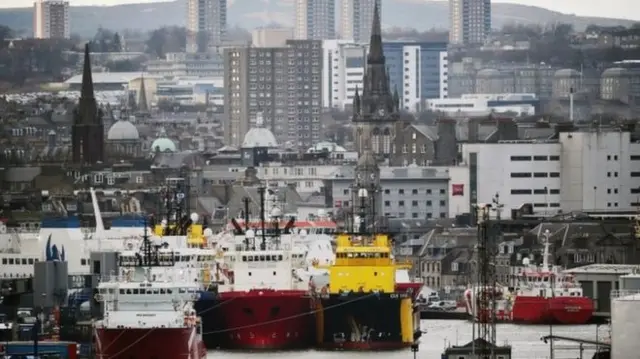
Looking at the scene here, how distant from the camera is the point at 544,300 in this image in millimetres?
87312

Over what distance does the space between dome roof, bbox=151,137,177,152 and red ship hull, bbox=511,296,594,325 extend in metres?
72.9

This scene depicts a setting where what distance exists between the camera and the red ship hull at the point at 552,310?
84.9 meters

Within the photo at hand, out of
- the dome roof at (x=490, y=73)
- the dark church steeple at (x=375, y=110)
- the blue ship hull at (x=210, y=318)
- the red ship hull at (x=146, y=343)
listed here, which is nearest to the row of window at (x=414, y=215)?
the dark church steeple at (x=375, y=110)

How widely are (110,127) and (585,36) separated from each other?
757 inches

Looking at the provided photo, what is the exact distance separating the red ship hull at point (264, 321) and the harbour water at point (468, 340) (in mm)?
1084

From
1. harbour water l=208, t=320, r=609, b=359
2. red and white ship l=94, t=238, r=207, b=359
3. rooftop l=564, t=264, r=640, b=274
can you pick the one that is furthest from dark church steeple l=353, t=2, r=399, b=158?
red and white ship l=94, t=238, r=207, b=359

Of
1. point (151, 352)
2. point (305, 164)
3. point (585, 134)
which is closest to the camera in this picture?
point (151, 352)

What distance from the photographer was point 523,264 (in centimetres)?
9538

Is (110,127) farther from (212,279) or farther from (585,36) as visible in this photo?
(212,279)

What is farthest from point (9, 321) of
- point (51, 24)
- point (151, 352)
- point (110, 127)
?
point (51, 24)

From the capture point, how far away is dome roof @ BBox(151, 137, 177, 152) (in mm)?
161075

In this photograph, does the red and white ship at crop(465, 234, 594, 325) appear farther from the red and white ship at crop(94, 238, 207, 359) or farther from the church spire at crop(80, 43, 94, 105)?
the church spire at crop(80, 43, 94, 105)

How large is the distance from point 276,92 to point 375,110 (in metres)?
30.9

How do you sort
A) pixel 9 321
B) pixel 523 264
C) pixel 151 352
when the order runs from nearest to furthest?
1. pixel 151 352
2. pixel 9 321
3. pixel 523 264
